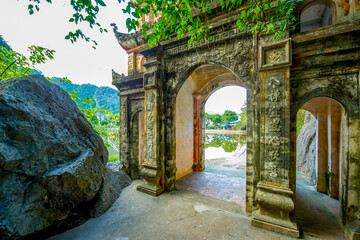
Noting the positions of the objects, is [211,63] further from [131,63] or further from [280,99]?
[131,63]

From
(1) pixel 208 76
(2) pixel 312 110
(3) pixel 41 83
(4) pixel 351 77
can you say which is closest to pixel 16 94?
(3) pixel 41 83

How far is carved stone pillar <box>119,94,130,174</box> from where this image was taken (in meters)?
5.88

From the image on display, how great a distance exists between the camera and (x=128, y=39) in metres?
6.21

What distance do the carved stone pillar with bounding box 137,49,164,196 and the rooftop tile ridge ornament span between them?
2.13 metres

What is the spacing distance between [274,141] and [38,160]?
460 centimetres

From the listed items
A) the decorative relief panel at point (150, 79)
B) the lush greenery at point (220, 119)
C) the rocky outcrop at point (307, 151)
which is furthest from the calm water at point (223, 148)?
the lush greenery at point (220, 119)

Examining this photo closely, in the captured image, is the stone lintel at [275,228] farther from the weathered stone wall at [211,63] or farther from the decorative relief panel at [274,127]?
the decorative relief panel at [274,127]

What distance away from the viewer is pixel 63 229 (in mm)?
2762

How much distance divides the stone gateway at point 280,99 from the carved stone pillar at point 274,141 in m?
0.02

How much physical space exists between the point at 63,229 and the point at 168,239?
2124 mm

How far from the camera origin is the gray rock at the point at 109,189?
3.38 metres

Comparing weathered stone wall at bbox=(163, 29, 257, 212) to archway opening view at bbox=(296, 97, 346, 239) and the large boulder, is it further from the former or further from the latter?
the large boulder

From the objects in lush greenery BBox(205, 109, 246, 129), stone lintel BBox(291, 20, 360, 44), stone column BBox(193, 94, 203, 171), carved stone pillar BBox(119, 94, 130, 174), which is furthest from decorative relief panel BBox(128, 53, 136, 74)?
lush greenery BBox(205, 109, 246, 129)

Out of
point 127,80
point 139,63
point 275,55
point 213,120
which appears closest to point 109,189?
point 127,80
